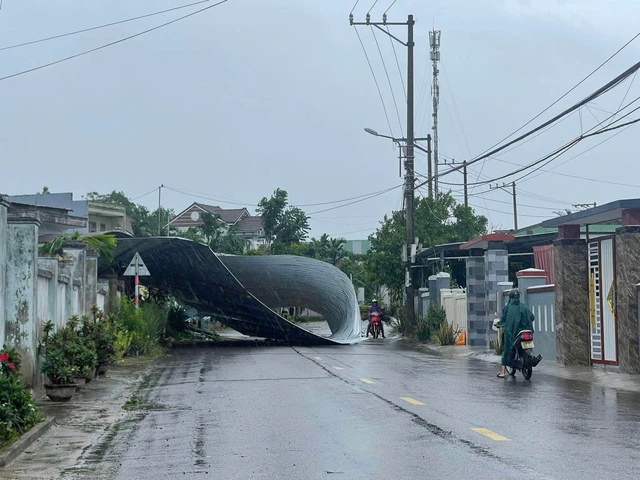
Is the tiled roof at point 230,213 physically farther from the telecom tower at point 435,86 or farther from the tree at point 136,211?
the telecom tower at point 435,86

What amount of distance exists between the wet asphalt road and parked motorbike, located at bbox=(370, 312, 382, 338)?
2404cm

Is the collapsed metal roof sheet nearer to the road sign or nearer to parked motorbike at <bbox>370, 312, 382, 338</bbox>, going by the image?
the road sign

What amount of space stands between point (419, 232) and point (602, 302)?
27106 mm

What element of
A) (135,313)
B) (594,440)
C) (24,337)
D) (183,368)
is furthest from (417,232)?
(594,440)

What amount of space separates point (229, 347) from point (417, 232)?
16.5 m

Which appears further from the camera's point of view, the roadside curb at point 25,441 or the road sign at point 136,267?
the road sign at point 136,267

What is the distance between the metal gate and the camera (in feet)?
67.8

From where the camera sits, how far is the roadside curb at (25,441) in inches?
382

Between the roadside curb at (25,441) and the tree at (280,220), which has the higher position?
the tree at (280,220)

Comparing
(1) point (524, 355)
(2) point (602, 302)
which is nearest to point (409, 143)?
(2) point (602, 302)

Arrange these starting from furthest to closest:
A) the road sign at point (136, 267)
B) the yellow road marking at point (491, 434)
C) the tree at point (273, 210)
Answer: the tree at point (273, 210)
the road sign at point (136, 267)
the yellow road marking at point (491, 434)

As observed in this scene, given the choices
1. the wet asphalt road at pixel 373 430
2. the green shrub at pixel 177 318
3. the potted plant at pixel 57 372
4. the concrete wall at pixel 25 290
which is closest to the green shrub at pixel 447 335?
the green shrub at pixel 177 318

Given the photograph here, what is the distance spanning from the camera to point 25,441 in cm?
1066

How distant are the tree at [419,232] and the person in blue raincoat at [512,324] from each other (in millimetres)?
25265
